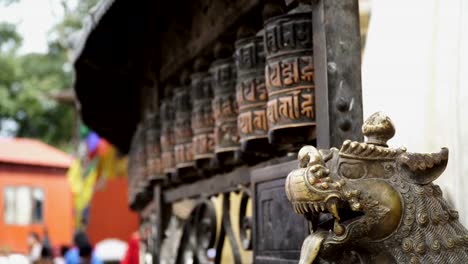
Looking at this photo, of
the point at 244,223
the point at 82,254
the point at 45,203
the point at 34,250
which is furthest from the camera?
the point at 45,203

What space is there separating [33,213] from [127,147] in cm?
1429

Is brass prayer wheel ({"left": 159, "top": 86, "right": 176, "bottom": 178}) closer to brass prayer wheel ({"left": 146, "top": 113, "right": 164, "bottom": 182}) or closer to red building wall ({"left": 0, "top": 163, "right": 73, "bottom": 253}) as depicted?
brass prayer wheel ({"left": 146, "top": 113, "right": 164, "bottom": 182})

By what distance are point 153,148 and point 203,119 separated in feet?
5.71

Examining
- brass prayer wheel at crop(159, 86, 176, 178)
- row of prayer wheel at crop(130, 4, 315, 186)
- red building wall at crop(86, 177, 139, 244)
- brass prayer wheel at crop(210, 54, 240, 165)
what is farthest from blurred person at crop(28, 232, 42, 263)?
brass prayer wheel at crop(210, 54, 240, 165)

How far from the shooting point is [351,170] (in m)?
2.03

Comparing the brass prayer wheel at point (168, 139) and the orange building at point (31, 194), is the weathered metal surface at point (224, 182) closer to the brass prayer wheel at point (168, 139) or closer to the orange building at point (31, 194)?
the brass prayer wheel at point (168, 139)

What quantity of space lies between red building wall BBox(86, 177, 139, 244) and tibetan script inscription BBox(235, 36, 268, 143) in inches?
539

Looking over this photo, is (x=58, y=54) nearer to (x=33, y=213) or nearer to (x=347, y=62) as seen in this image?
(x=33, y=213)

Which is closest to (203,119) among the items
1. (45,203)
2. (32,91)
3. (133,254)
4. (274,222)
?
(274,222)

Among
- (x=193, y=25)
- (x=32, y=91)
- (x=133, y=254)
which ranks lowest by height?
(x=133, y=254)

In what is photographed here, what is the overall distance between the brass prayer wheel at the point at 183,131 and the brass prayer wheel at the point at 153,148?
2.51 ft

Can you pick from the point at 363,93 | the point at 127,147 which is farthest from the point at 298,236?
Answer: the point at 127,147

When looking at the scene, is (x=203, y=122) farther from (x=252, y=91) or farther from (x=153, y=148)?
(x=153, y=148)

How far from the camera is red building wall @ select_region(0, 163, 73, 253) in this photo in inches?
889
